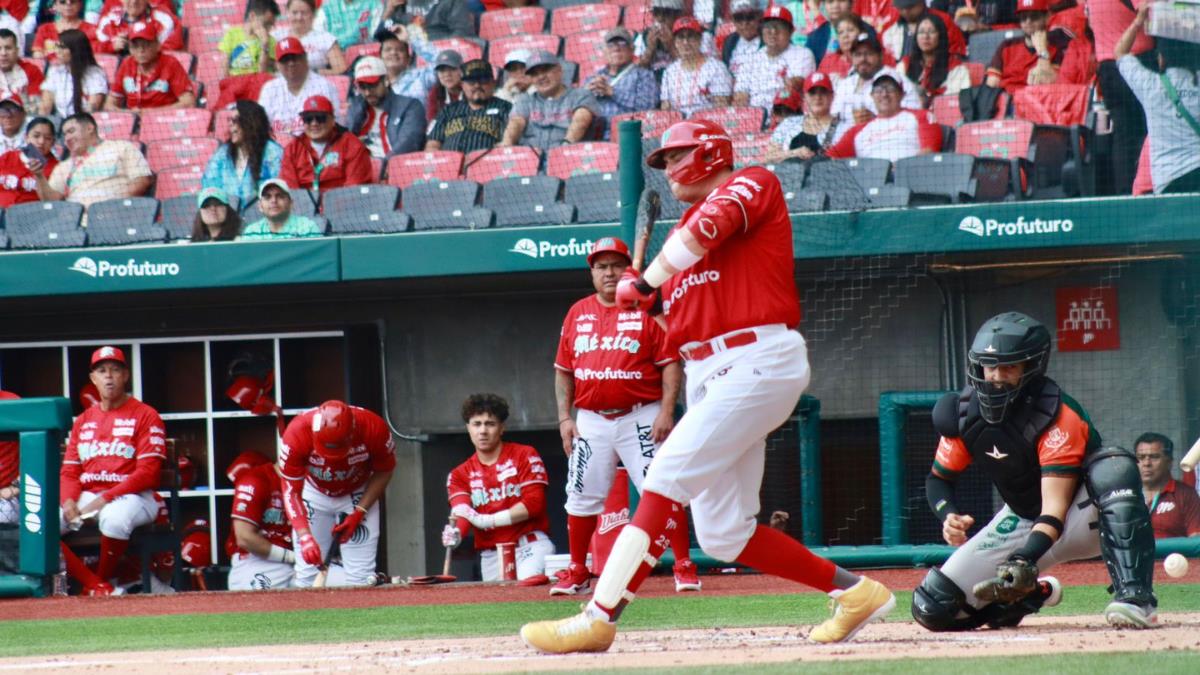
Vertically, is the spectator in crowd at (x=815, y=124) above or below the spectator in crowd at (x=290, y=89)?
below

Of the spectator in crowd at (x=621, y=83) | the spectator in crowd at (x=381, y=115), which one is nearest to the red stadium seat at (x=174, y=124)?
the spectator in crowd at (x=381, y=115)

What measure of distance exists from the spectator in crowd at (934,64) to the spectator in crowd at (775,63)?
62 cm

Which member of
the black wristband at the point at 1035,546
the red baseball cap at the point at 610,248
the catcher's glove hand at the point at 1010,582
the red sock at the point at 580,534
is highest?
the red baseball cap at the point at 610,248

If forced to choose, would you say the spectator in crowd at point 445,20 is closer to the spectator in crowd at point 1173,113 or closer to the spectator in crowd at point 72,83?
the spectator in crowd at point 72,83

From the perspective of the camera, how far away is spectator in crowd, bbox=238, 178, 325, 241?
877 cm

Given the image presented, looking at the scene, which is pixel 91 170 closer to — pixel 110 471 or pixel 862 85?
pixel 110 471

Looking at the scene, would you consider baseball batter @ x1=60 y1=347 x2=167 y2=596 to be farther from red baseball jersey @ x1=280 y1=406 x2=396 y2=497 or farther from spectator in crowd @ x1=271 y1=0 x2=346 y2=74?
spectator in crowd @ x1=271 y1=0 x2=346 y2=74

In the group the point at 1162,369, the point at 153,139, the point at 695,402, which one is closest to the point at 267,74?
the point at 153,139

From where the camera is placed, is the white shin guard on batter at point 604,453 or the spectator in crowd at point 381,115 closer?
the white shin guard on batter at point 604,453

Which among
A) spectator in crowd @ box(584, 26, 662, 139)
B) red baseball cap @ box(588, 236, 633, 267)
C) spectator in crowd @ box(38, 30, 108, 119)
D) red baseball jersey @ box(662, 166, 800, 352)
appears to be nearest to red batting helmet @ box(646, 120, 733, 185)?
red baseball jersey @ box(662, 166, 800, 352)

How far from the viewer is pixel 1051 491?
13.1 ft

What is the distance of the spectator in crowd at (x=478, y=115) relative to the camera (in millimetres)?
9430

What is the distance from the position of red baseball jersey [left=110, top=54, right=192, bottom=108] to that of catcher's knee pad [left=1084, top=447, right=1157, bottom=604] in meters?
8.55

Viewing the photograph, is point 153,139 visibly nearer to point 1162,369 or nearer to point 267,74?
point 267,74
